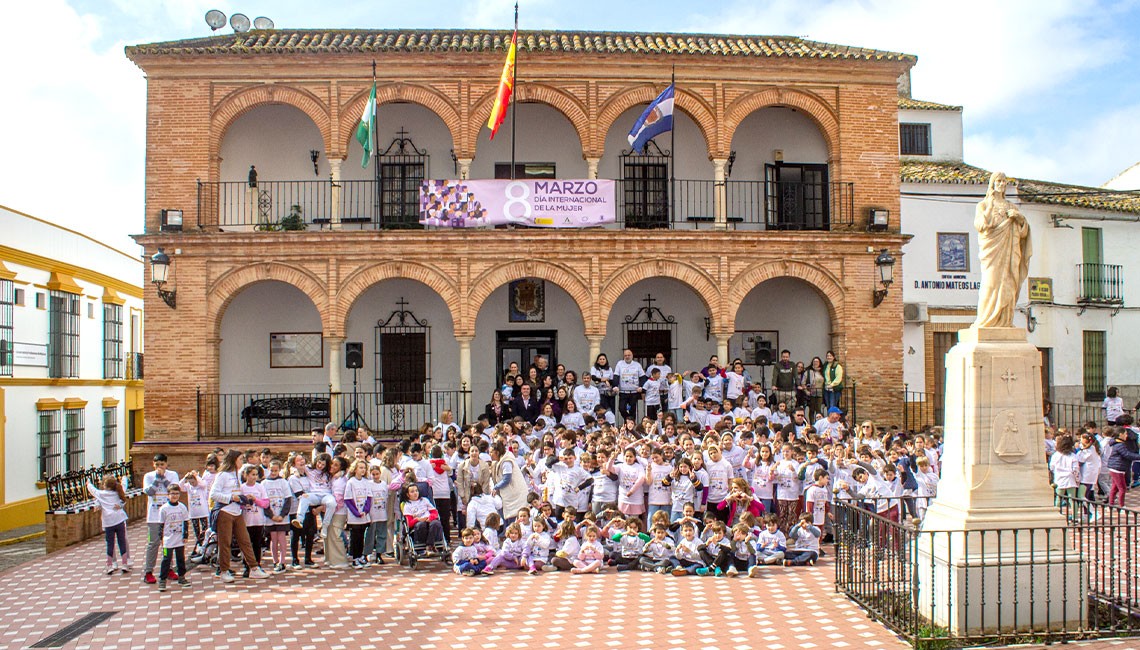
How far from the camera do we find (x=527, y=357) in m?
23.1

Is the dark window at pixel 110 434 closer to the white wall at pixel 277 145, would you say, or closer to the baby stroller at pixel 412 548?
the white wall at pixel 277 145

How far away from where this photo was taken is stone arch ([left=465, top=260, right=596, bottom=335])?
21.0 metres

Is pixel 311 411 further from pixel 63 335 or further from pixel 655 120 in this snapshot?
pixel 63 335

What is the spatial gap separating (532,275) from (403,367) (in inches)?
149

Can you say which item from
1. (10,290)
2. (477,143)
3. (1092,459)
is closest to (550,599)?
(1092,459)

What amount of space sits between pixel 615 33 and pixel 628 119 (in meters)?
2.08

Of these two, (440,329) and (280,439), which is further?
(440,329)

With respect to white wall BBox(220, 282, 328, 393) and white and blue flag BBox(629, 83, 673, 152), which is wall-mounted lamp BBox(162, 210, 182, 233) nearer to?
white wall BBox(220, 282, 328, 393)

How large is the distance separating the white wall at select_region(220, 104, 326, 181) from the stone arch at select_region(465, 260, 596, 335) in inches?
177

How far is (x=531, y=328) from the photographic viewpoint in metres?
23.0

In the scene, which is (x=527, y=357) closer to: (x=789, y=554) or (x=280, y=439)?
(x=280, y=439)

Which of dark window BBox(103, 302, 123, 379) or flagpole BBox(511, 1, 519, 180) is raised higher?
flagpole BBox(511, 1, 519, 180)

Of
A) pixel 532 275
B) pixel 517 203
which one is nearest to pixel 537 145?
pixel 517 203

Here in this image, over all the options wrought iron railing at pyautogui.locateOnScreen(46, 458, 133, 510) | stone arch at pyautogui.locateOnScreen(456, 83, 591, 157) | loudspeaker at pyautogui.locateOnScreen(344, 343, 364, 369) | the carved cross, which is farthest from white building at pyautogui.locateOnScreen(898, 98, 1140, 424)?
wrought iron railing at pyautogui.locateOnScreen(46, 458, 133, 510)
